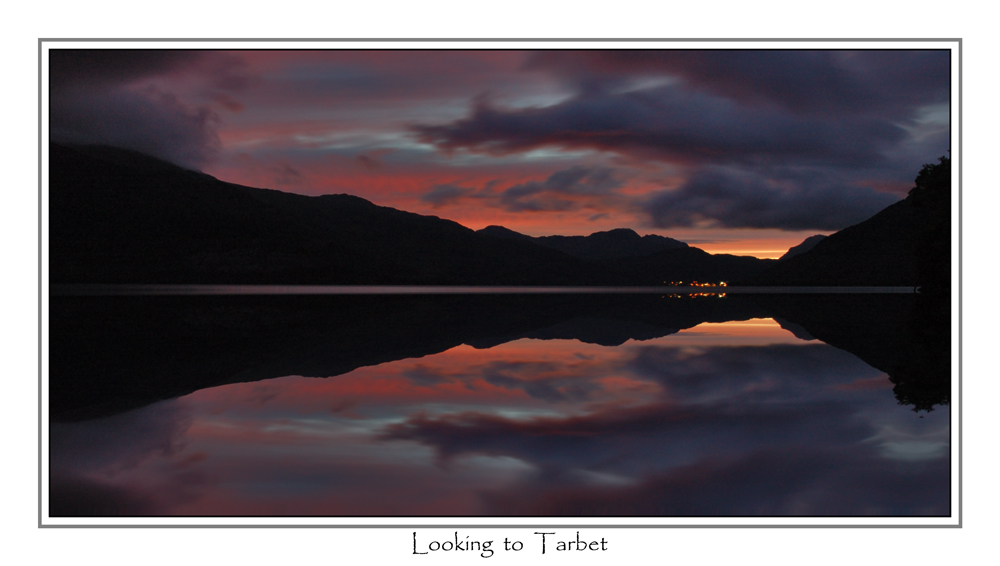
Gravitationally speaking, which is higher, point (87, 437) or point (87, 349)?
point (87, 349)

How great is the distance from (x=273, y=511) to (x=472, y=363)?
885cm

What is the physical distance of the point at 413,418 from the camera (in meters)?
9.94

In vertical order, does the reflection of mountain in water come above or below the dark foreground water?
above

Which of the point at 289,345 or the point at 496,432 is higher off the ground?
the point at 289,345

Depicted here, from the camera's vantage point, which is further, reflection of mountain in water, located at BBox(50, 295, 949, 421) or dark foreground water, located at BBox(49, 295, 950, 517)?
reflection of mountain in water, located at BBox(50, 295, 949, 421)

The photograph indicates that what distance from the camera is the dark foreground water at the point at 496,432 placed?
22.8 feet

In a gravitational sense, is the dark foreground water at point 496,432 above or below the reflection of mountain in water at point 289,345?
below

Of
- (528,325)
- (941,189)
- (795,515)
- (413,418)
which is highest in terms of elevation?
(941,189)

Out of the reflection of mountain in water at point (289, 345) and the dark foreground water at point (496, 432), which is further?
the reflection of mountain in water at point (289, 345)

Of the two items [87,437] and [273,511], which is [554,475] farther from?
[87,437]

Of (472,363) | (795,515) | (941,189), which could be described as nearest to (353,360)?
(472,363)

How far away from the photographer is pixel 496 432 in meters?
9.18

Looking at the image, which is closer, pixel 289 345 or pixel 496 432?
pixel 496 432

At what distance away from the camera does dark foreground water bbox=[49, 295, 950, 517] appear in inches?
273
